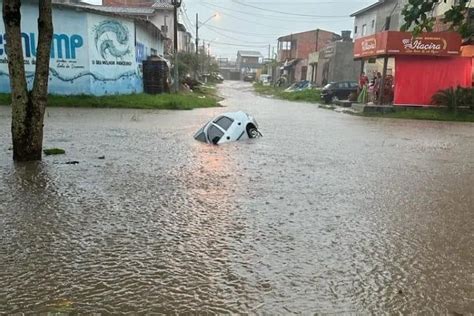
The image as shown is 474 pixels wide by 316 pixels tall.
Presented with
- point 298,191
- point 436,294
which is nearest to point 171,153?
point 298,191

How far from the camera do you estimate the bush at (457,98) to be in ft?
68.3

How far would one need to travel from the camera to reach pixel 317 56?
146 feet

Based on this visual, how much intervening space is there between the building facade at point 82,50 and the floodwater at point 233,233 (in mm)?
12190

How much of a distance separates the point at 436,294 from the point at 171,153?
648 cm

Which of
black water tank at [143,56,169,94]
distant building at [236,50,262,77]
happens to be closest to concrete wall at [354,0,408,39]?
black water tank at [143,56,169,94]

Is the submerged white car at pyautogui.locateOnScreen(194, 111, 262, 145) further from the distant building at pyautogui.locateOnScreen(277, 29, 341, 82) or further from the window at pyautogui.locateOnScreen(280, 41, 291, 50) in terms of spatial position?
the window at pyautogui.locateOnScreen(280, 41, 291, 50)

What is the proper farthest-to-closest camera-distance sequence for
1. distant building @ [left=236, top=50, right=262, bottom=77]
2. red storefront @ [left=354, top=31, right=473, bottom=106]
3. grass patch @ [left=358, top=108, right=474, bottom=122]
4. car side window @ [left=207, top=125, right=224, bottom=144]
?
1. distant building @ [left=236, top=50, right=262, bottom=77]
2. red storefront @ [left=354, top=31, right=473, bottom=106]
3. grass patch @ [left=358, top=108, right=474, bottom=122]
4. car side window @ [left=207, top=125, right=224, bottom=144]

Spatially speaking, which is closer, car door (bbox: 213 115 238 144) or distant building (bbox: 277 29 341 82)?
car door (bbox: 213 115 238 144)

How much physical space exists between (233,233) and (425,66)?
66.1ft

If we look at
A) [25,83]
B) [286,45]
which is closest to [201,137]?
[25,83]

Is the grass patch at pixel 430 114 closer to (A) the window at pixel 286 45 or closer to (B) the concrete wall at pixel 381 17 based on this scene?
(B) the concrete wall at pixel 381 17

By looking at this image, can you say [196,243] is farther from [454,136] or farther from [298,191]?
[454,136]

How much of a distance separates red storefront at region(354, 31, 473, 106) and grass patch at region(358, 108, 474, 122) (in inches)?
37.5

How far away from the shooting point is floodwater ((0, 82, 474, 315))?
3.36 meters
